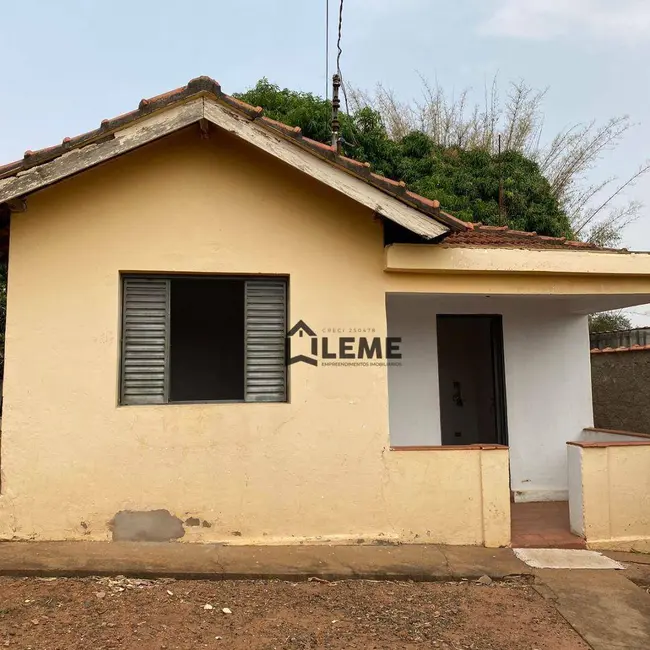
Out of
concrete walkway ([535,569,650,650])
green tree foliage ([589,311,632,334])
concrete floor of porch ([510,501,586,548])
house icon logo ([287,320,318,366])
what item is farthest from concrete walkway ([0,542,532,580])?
green tree foliage ([589,311,632,334])

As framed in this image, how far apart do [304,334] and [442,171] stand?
480 inches

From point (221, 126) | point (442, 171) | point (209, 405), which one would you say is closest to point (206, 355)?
point (209, 405)

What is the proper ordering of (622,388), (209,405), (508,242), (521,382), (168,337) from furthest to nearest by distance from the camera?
(622,388) → (521,382) → (508,242) → (168,337) → (209,405)

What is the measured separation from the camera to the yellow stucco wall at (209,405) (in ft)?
15.1

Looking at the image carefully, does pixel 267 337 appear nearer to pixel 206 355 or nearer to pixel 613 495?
pixel 613 495

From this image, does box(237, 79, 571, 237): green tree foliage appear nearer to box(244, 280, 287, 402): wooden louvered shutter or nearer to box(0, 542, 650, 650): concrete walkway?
box(244, 280, 287, 402): wooden louvered shutter

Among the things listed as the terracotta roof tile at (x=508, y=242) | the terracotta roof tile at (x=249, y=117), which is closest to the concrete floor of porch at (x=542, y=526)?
the terracotta roof tile at (x=508, y=242)

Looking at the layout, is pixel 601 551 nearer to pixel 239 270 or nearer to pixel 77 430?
pixel 239 270

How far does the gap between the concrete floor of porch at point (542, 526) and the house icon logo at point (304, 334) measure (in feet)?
8.32

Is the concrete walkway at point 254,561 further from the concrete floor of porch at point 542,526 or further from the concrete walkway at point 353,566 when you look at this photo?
the concrete floor of porch at point 542,526

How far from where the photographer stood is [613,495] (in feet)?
16.6

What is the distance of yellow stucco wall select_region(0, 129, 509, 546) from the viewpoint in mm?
4594

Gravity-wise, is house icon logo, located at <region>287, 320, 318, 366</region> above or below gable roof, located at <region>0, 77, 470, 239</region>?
below

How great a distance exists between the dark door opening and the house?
2976mm
